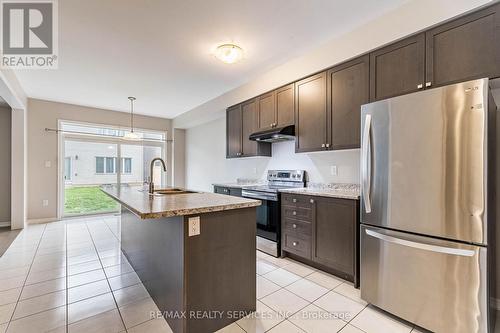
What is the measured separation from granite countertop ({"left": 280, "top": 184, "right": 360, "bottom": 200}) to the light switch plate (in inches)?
60.3

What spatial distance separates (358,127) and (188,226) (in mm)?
1986

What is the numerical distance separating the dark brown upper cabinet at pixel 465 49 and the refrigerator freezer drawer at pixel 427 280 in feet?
4.18

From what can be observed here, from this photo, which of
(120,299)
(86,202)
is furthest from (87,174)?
(120,299)

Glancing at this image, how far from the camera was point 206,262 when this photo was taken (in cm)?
169

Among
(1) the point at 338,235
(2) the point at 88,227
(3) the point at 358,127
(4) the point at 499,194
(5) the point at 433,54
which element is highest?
(5) the point at 433,54

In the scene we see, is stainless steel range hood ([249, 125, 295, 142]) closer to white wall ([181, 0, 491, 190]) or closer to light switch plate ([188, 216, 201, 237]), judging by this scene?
white wall ([181, 0, 491, 190])

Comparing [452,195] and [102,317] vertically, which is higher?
[452,195]

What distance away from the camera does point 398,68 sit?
220 centimetres

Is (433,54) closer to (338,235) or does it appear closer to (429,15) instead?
(429,15)

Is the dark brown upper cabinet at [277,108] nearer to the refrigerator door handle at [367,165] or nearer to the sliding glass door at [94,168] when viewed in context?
the refrigerator door handle at [367,165]

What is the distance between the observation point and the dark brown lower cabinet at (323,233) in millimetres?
2395

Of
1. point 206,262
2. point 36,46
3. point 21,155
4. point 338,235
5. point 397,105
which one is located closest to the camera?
point 206,262

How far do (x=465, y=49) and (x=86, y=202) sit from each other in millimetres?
7102

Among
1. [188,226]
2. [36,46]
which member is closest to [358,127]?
[188,226]
